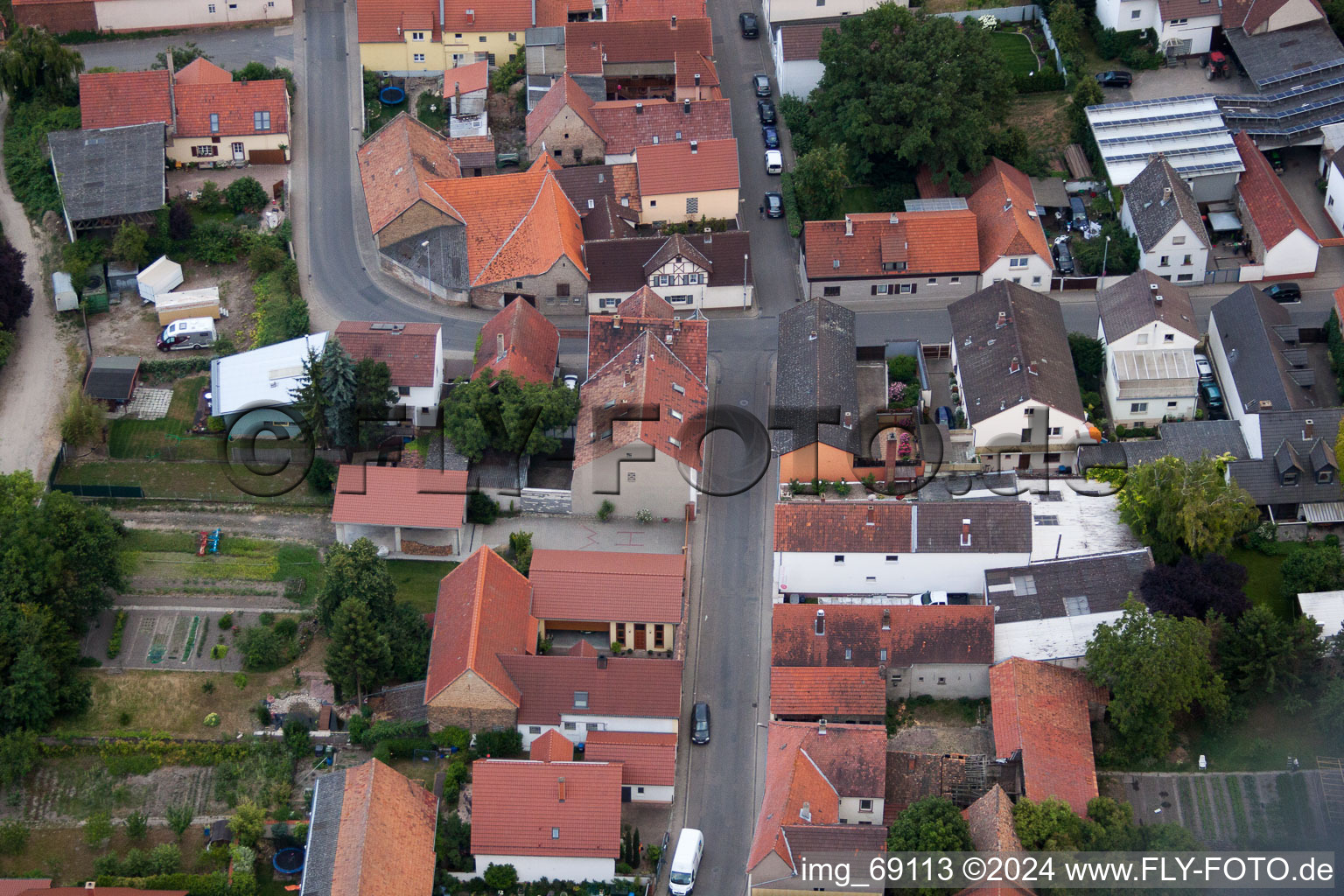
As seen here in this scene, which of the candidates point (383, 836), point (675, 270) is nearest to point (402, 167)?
point (675, 270)

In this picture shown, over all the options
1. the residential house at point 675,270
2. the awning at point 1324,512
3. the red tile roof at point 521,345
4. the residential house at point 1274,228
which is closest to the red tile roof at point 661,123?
the residential house at point 675,270

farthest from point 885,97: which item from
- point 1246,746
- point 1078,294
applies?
point 1246,746

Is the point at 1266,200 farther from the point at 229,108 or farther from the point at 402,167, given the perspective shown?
the point at 229,108

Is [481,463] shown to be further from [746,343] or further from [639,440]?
[746,343]

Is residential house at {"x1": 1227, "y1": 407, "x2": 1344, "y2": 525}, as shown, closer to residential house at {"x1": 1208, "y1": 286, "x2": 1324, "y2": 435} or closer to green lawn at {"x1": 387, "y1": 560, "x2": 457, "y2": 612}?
residential house at {"x1": 1208, "y1": 286, "x2": 1324, "y2": 435}

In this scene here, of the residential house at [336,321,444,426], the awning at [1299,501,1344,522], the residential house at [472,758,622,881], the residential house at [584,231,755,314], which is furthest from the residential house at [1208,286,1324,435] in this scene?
the residential house at [336,321,444,426]

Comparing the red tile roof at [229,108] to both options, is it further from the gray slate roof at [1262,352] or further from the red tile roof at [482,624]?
the gray slate roof at [1262,352]
